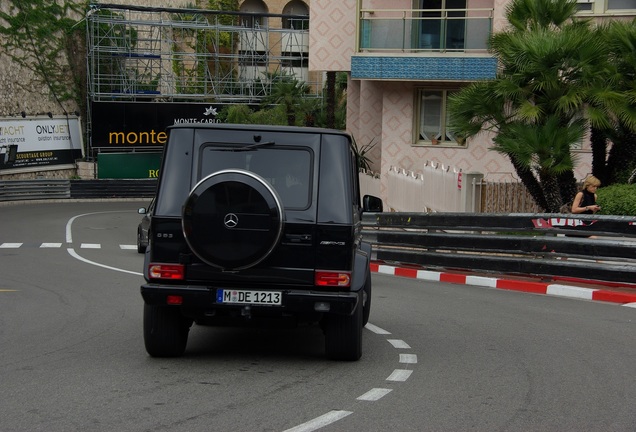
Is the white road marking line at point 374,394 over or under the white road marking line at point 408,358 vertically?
over

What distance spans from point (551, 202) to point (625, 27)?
350 cm

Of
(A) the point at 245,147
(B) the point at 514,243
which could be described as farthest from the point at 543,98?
(A) the point at 245,147

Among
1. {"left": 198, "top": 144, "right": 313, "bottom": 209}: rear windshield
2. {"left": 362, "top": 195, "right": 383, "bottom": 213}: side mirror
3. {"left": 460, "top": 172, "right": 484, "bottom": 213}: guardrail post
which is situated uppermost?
{"left": 198, "top": 144, "right": 313, "bottom": 209}: rear windshield

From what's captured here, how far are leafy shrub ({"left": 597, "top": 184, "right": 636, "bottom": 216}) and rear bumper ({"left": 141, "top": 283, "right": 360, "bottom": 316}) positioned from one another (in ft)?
29.5

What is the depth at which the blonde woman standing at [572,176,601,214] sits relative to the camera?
1627cm

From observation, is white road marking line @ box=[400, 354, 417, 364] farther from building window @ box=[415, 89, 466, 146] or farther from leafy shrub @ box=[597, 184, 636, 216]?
building window @ box=[415, 89, 466, 146]

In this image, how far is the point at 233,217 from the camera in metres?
8.28

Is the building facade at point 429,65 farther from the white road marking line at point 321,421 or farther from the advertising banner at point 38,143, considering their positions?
the advertising banner at point 38,143

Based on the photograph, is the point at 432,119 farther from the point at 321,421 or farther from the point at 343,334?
the point at 321,421

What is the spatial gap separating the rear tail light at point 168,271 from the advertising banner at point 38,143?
40.8 metres

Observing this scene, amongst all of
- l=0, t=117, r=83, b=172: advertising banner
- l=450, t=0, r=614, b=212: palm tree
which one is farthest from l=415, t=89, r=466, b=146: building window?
l=0, t=117, r=83, b=172: advertising banner

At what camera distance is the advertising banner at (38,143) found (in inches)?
1880

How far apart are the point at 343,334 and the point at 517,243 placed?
27.4 feet

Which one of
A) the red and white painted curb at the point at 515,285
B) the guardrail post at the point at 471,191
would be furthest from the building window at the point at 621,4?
the red and white painted curb at the point at 515,285
